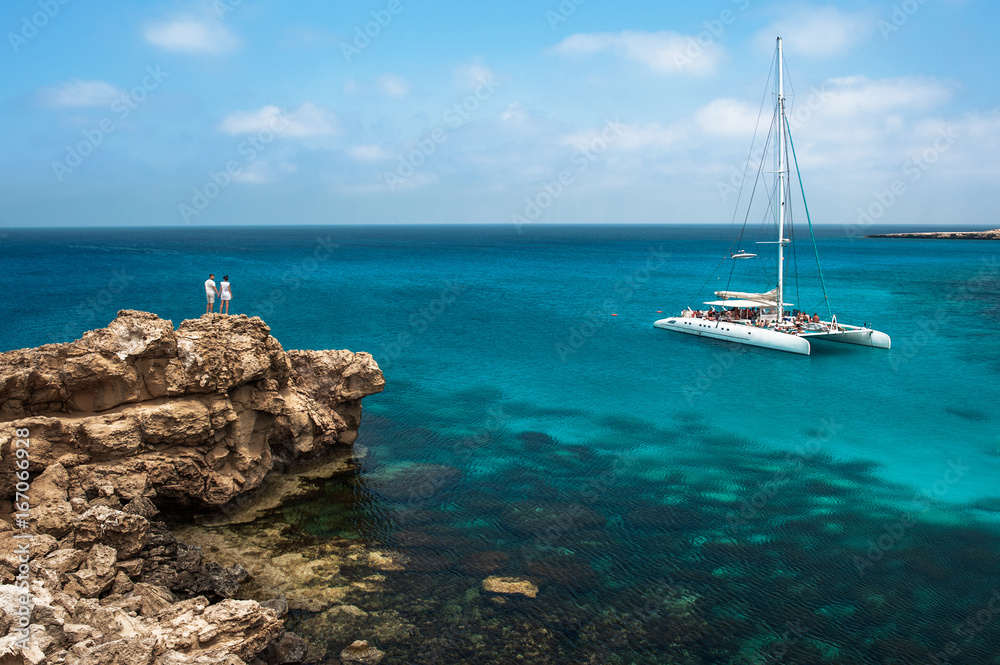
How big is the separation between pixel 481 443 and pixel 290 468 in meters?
7.03

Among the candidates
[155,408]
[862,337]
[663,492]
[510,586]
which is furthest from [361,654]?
[862,337]

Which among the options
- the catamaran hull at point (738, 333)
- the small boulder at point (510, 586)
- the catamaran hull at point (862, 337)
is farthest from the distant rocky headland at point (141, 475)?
the catamaran hull at point (862, 337)

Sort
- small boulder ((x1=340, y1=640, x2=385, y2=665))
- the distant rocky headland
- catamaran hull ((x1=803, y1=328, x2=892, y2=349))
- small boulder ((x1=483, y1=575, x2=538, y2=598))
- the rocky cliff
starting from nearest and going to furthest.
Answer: the distant rocky headland → small boulder ((x1=340, y1=640, x2=385, y2=665)) → small boulder ((x1=483, y1=575, x2=538, y2=598)) → the rocky cliff → catamaran hull ((x1=803, y1=328, x2=892, y2=349))

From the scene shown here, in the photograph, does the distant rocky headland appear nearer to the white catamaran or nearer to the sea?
the sea

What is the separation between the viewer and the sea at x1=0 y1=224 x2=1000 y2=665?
13727 millimetres

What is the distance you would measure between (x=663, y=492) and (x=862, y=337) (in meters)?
29.8

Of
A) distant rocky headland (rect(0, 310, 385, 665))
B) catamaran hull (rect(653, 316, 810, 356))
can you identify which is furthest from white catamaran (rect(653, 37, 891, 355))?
distant rocky headland (rect(0, 310, 385, 665))

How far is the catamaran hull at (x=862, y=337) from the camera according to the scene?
42312mm

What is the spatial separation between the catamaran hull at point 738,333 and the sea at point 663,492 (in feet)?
3.31

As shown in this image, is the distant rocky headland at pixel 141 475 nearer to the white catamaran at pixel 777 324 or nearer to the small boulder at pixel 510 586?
the small boulder at pixel 510 586

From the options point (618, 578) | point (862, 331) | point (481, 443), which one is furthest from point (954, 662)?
point (862, 331)

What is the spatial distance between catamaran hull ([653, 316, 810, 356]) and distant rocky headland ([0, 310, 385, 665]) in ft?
99.7

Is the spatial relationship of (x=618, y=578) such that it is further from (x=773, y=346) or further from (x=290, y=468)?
(x=773, y=346)

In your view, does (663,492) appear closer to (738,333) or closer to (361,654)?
(361,654)
